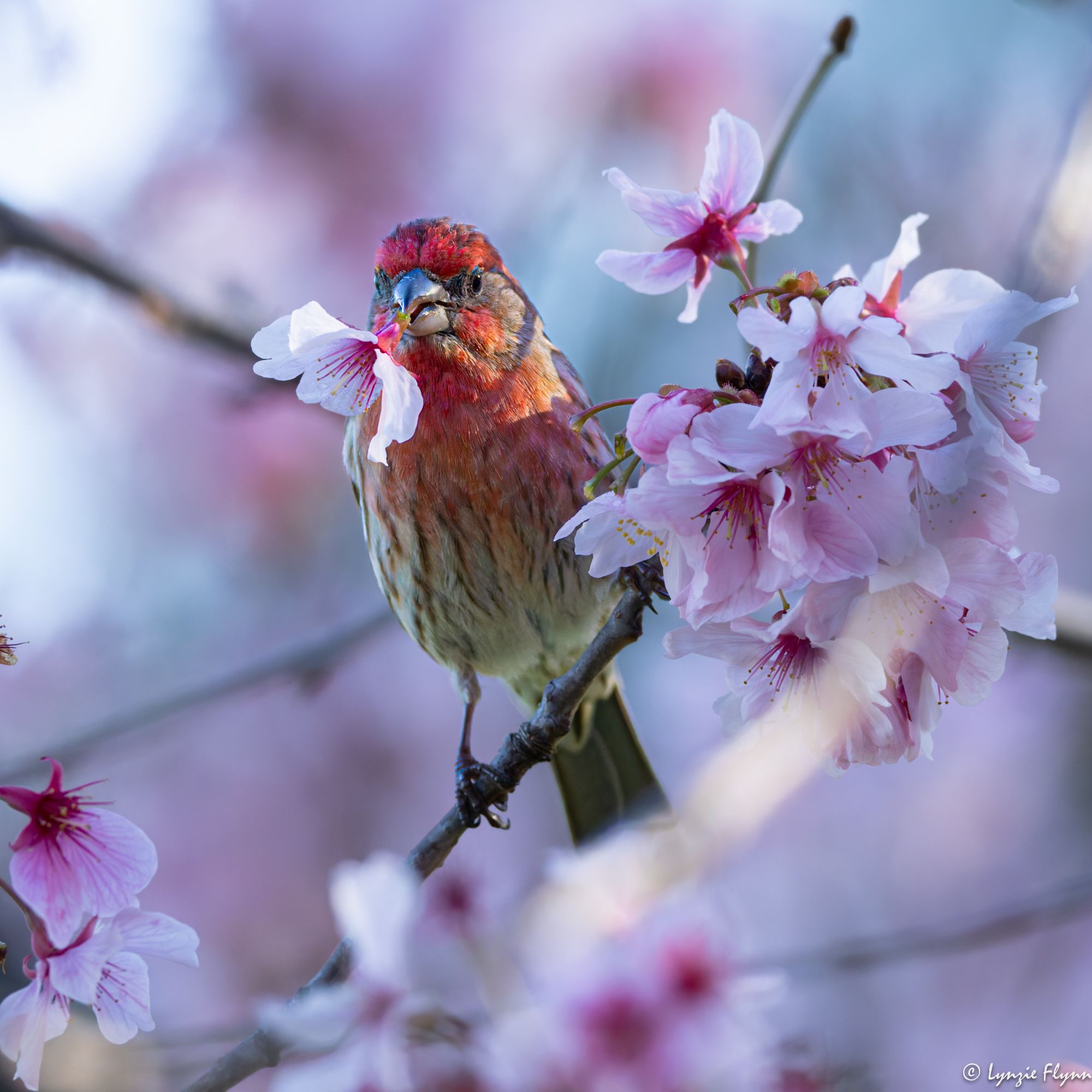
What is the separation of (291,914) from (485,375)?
3.72 metres

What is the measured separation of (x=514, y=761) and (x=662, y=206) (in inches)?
61.6

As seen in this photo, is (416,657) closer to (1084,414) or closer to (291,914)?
(291,914)

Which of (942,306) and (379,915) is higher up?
(942,306)

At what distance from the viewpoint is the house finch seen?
344 cm

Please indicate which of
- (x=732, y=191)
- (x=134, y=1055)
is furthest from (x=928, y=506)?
(x=134, y=1055)

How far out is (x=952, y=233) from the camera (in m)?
6.84

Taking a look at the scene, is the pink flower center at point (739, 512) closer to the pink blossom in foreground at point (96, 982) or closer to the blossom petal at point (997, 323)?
the blossom petal at point (997, 323)

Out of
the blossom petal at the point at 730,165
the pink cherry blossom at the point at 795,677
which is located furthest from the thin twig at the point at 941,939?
the blossom petal at the point at 730,165

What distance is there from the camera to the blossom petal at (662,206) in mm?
2236

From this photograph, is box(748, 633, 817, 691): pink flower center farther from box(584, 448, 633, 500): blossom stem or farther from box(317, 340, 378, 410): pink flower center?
box(317, 340, 378, 410): pink flower center

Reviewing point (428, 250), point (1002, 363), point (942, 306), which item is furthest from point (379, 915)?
point (428, 250)

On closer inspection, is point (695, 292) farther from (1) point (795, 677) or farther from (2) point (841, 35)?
(2) point (841, 35)

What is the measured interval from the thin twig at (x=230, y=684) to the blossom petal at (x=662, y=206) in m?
2.29

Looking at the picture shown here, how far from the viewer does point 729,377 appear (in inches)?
78.5
